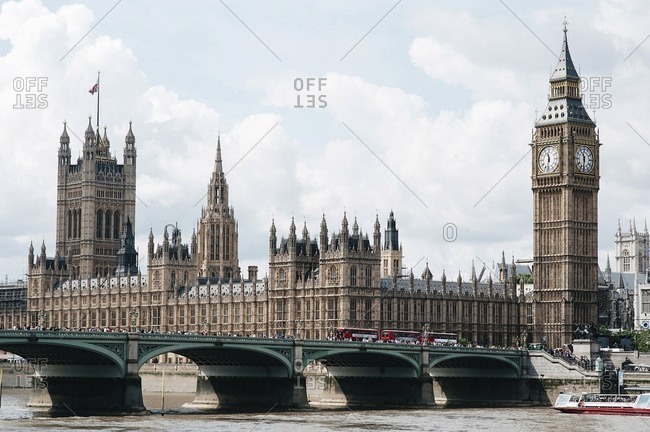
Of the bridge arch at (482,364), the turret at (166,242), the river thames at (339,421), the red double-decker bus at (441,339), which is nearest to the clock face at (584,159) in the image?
the red double-decker bus at (441,339)

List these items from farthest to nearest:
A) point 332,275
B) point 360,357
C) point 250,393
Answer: point 332,275
point 360,357
point 250,393

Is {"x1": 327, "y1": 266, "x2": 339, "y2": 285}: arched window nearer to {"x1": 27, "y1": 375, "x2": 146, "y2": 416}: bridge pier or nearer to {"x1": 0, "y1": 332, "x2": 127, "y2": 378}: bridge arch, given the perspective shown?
{"x1": 27, "y1": 375, "x2": 146, "y2": 416}: bridge pier

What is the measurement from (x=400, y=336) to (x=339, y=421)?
43157 millimetres

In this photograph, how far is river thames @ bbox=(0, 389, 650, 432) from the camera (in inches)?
3743

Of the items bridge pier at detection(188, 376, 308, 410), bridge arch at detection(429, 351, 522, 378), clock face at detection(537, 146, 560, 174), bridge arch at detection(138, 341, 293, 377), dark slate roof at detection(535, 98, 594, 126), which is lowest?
bridge pier at detection(188, 376, 308, 410)

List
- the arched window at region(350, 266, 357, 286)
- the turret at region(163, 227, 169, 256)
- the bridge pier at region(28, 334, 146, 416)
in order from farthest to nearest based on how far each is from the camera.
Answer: the turret at region(163, 227, 169, 256)
the arched window at region(350, 266, 357, 286)
the bridge pier at region(28, 334, 146, 416)

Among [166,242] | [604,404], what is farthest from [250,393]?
[166,242]

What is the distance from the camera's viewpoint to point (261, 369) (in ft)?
394

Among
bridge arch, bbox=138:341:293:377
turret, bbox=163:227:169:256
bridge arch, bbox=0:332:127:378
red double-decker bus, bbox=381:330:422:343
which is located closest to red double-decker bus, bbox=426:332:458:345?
red double-decker bus, bbox=381:330:422:343

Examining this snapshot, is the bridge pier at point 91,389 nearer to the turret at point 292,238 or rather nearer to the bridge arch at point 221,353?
the bridge arch at point 221,353

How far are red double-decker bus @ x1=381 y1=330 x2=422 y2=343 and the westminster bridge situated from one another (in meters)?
7.22

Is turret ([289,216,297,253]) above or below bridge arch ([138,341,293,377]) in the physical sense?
above

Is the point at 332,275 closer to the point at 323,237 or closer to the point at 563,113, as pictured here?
the point at 323,237

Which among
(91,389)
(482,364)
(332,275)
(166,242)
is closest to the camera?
(91,389)
